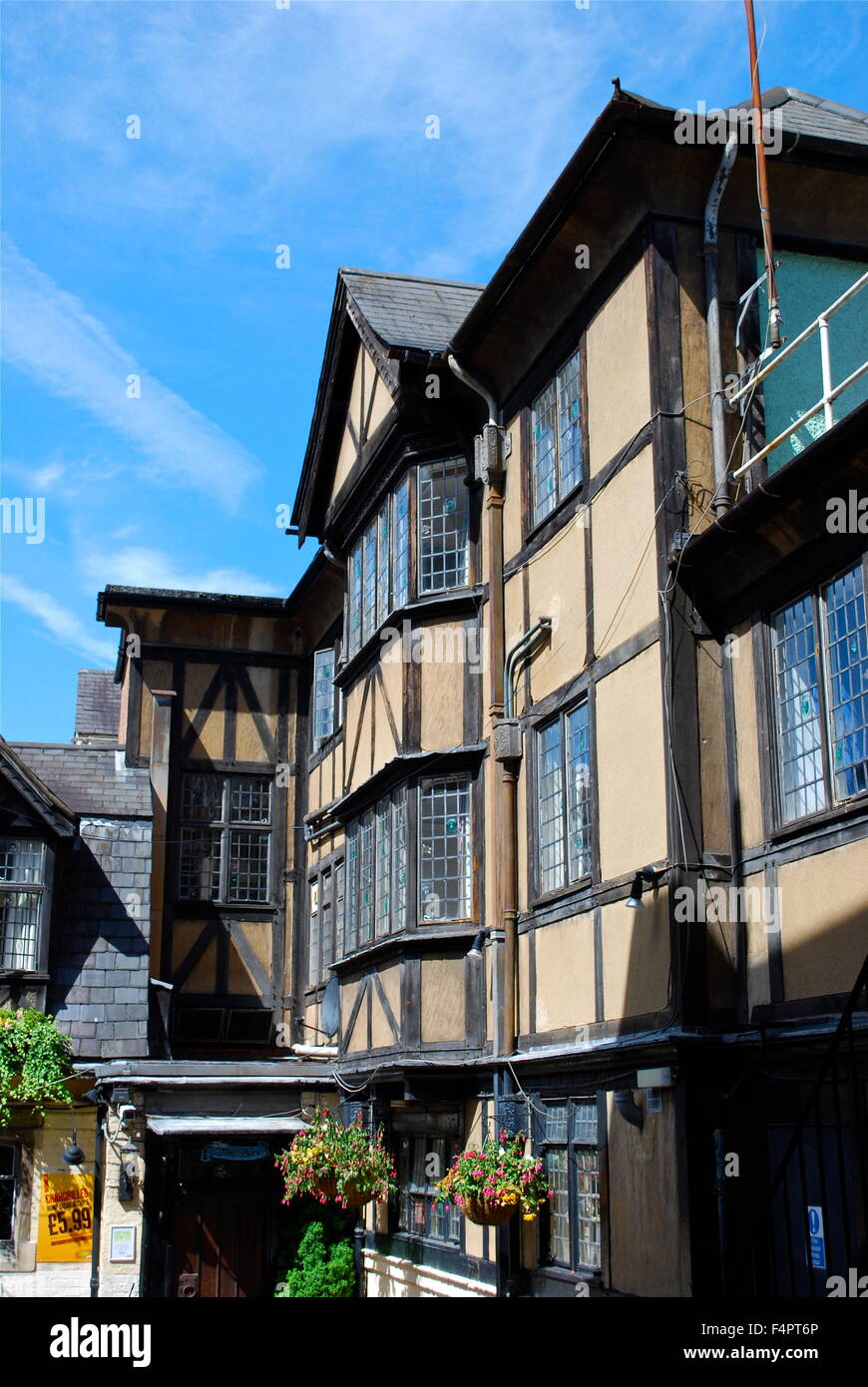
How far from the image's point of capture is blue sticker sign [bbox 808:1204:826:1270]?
8.40m

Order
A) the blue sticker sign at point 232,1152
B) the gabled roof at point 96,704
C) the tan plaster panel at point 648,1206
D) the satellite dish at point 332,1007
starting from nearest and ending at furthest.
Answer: the tan plaster panel at point 648,1206 < the satellite dish at point 332,1007 < the blue sticker sign at point 232,1152 < the gabled roof at point 96,704

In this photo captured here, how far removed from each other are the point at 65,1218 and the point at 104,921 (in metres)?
3.65

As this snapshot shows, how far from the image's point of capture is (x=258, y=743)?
21.9 m

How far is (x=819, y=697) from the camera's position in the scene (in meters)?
9.08

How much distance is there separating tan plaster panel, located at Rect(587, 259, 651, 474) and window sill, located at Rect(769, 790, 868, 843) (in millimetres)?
3226

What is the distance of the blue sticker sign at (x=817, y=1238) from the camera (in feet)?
27.6

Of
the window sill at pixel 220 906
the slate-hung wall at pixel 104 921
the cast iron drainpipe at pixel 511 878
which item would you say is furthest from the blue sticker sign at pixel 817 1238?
the window sill at pixel 220 906

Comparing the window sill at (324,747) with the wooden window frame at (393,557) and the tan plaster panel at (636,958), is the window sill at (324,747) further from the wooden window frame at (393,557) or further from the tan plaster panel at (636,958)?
the tan plaster panel at (636,958)

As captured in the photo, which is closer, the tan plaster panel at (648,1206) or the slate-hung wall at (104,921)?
the tan plaster panel at (648,1206)

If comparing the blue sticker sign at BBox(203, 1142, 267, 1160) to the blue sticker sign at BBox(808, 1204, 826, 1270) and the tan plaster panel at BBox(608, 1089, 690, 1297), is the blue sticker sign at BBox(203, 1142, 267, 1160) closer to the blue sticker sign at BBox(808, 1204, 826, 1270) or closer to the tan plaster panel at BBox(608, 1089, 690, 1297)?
the tan plaster panel at BBox(608, 1089, 690, 1297)

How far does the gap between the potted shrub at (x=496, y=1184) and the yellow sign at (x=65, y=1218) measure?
27.0 ft
